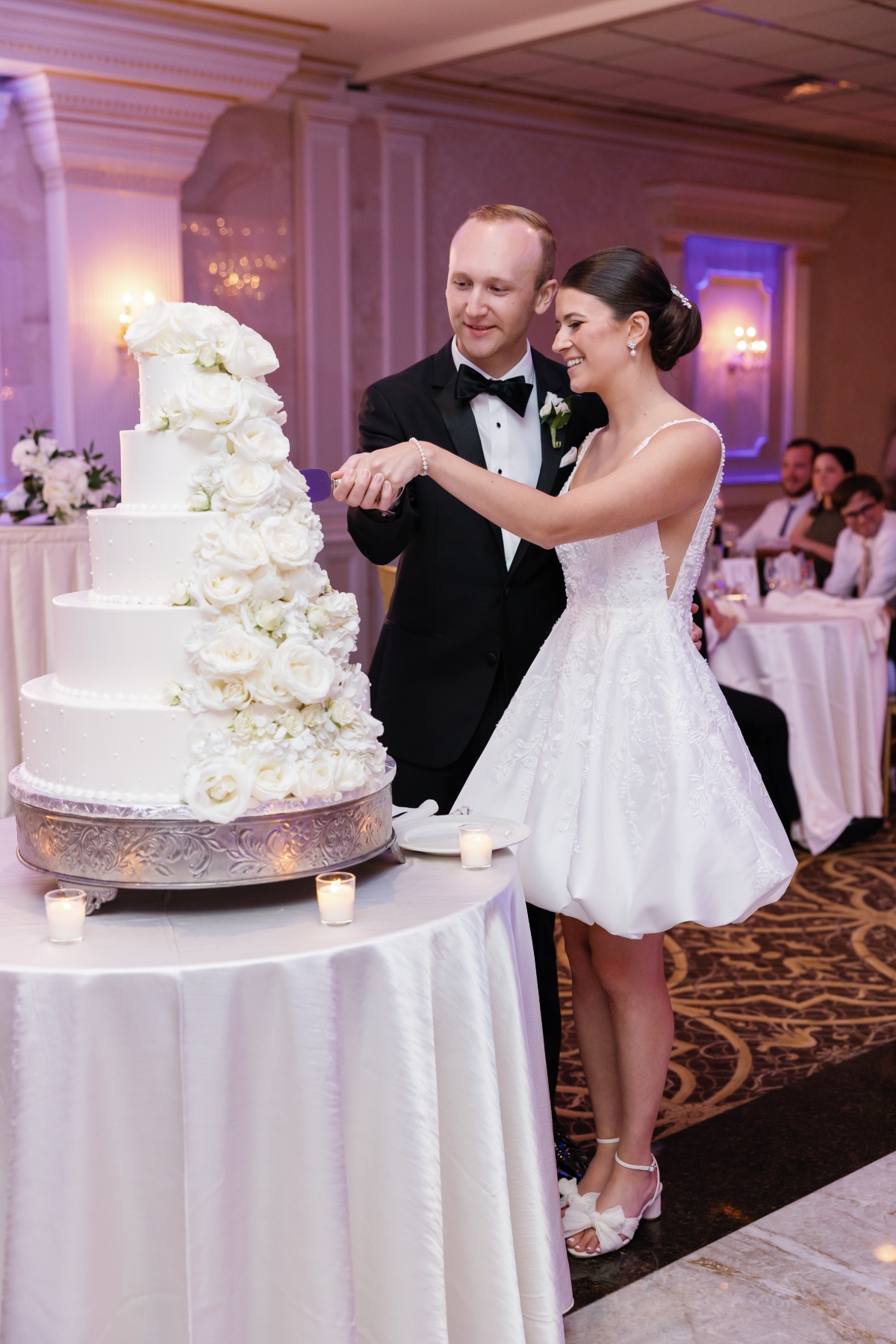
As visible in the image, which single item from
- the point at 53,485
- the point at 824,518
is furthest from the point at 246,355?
the point at 824,518

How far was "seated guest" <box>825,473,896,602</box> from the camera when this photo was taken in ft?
22.0

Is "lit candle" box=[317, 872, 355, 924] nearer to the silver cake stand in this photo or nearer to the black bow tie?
the silver cake stand

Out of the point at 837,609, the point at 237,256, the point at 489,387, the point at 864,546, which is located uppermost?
the point at 237,256

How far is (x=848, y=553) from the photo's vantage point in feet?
22.7

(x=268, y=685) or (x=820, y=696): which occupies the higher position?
(x=268, y=685)

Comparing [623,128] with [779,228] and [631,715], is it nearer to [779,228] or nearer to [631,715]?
[779,228]

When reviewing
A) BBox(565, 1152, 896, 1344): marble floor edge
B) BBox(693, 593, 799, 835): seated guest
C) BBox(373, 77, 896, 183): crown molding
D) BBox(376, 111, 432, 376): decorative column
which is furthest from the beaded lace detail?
BBox(373, 77, 896, 183): crown molding

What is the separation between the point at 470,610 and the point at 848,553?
176 inches

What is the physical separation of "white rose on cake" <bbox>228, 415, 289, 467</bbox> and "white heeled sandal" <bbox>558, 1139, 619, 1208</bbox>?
1.61 meters

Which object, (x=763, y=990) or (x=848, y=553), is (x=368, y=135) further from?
(x=763, y=990)

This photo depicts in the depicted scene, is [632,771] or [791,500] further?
[791,500]

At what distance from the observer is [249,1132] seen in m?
1.85

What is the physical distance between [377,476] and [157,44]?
5.08 metres

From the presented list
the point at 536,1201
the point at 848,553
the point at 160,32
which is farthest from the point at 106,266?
the point at 536,1201
